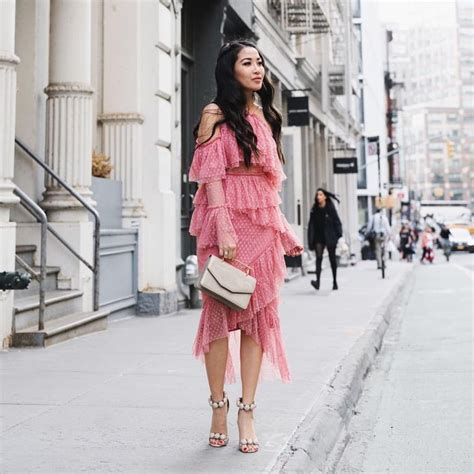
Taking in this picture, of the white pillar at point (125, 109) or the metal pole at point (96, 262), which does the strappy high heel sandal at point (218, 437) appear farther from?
the white pillar at point (125, 109)

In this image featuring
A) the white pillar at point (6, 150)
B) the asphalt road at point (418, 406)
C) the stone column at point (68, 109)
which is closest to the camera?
the asphalt road at point (418, 406)

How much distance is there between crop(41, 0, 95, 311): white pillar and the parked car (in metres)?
41.0

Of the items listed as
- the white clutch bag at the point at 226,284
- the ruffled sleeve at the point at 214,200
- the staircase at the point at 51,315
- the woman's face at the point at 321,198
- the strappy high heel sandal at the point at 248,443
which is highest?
the woman's face at the point at 321,198

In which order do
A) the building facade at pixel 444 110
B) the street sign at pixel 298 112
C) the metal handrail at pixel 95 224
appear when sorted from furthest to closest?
the building facade at pixel 444 110 < the street sign at pixel 298 112 < the metal handrail at pixel 95 224

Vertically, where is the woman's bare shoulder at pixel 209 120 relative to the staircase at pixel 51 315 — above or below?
above

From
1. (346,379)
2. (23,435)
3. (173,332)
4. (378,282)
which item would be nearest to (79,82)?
(173,332)

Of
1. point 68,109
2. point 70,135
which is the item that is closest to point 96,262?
point 70,135

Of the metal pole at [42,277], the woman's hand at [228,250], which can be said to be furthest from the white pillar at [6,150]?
the woman's hand at [228,250]

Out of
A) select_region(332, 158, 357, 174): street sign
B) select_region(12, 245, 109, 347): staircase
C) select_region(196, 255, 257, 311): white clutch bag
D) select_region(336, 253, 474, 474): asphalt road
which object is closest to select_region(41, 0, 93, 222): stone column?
select_region(12, 245, 109, 347): staircase

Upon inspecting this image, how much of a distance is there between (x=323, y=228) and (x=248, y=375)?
11177 mm

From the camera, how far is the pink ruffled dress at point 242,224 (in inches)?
148

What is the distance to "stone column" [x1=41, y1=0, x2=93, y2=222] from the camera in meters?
8.38

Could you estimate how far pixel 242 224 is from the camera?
3838 millimetres

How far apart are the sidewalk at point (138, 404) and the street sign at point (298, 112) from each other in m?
11.1
